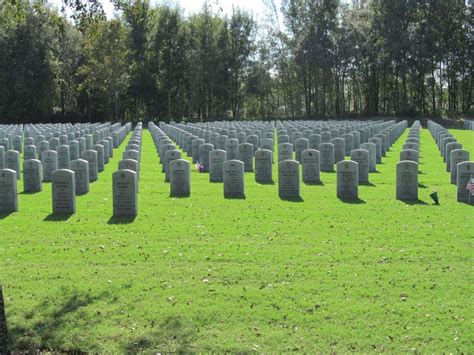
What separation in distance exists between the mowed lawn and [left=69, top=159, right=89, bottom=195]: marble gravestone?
1801 mm

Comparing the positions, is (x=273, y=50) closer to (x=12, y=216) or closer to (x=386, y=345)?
(x=12, y=216)

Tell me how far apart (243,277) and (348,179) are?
754 cm

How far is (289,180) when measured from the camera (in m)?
16.4

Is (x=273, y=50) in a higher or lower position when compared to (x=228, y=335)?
higher

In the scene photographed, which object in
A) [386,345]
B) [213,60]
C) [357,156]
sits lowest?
[386,345]

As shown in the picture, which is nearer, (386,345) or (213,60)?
(386,345)

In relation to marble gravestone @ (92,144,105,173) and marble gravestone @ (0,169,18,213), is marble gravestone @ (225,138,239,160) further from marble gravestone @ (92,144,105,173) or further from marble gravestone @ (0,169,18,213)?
marble gravestone @ (0,169,18,213)

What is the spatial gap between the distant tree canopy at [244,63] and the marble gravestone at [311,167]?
134 feet

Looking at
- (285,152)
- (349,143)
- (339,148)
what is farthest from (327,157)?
(349,143)

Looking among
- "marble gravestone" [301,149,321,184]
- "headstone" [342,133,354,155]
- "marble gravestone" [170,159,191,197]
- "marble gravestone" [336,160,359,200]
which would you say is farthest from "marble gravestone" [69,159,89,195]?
"headstone" [342,133,354,155]

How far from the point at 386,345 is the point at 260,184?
12.0 meters

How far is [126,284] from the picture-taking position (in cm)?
A: 895

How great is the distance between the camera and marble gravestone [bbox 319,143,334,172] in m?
22.1

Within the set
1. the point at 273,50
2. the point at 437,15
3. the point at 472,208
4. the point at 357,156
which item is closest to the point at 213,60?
the point at 273,50
